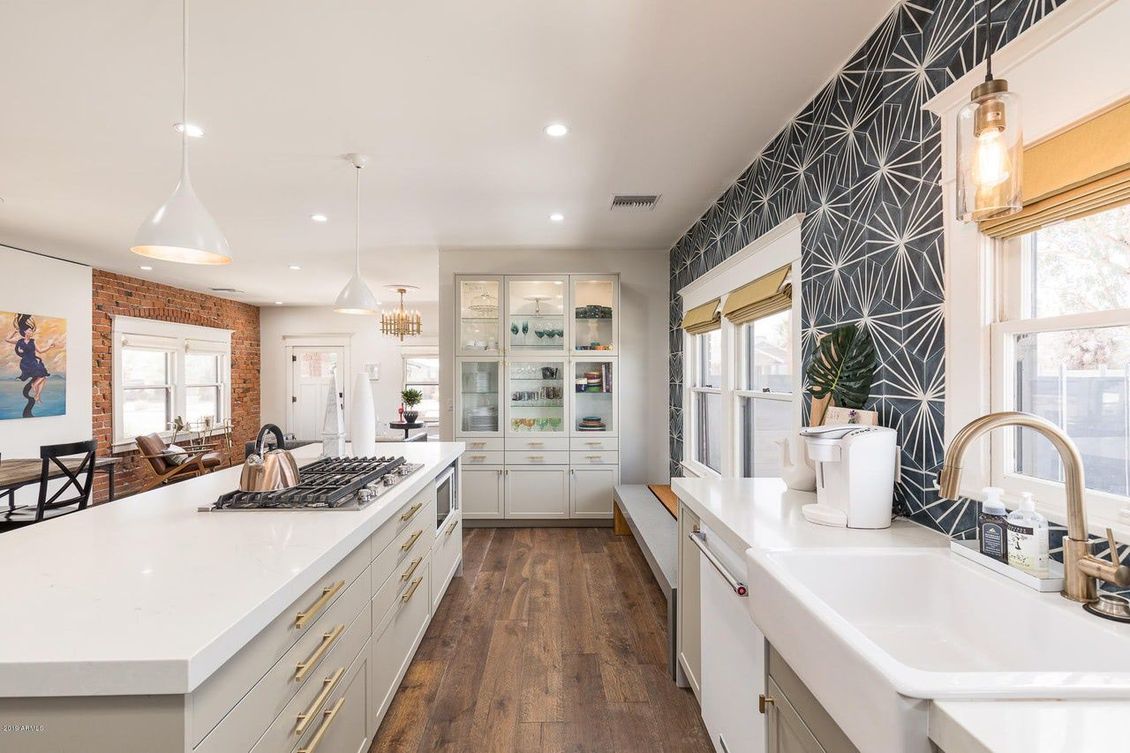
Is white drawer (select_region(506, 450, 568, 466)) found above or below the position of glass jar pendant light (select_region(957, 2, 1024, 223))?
below

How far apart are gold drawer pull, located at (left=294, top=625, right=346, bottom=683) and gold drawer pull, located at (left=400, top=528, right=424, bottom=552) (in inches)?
25.9

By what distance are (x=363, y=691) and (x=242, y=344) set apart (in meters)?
8.04

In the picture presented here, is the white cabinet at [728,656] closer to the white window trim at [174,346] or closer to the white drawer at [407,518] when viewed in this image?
the white drawer at [407,518]

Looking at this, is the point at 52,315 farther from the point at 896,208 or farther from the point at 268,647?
the point at 896,208

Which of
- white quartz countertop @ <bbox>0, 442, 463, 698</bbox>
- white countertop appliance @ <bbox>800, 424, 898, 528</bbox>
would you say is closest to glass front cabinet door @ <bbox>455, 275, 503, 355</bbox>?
white quartz countertop @ <bbox>0, 442, 463, 698</bbox>

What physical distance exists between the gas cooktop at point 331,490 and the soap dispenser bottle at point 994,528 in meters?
1.68

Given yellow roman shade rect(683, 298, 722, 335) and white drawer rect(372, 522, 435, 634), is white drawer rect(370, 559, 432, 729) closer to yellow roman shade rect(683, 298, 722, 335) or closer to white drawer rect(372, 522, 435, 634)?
white drawer rect(372, 522, 435, 634)

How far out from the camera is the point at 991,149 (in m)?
0.95

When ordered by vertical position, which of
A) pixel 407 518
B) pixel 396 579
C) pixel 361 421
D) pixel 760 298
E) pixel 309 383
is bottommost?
pixel 396 579

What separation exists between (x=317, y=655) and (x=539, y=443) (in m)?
3.54

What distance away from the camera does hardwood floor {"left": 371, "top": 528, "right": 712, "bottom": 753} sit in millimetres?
1996

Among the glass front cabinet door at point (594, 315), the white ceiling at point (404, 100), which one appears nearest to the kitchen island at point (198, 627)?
the white ceiling at point (404, 100)

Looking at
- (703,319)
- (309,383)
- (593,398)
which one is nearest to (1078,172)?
(703,319)

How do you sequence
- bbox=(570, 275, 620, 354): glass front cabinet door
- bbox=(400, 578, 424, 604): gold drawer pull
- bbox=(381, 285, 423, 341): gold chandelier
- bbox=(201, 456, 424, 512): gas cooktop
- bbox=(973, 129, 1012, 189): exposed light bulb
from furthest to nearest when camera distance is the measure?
bbox=(381, 285, 423, 341): gold chandelier → bbox=(570, 275, 620, 354): glass front cabinet door → bbox=(400, 578, 424, 604): gold drawer pull → bbox=(201, 456, 424, 512): gas cooktop → bbox=(973, 129, 1012, 189): exposed light bulb
